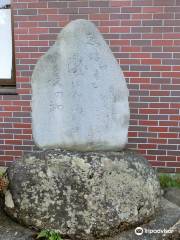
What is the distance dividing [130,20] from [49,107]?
1.83 m

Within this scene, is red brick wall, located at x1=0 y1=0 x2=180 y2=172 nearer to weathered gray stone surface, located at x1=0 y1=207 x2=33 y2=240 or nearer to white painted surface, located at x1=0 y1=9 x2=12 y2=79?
white painted surface, located at x1=0 y1=9 x2=12 y2=79

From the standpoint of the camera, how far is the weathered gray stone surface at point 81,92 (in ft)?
10.7

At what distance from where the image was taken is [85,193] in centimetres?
304

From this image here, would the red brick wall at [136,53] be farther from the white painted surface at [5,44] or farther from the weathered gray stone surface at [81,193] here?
the weathered gray stone surface at [81,193]

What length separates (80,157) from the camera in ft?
10.3

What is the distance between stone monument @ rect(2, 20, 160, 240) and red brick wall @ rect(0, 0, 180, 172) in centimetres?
137

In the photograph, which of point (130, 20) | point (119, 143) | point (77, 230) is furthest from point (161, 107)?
point (77, 230)

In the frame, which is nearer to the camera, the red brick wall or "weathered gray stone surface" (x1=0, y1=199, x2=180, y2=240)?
"weathered gray stone surface" (x1=0, y1=199, x2=180, y2=240)

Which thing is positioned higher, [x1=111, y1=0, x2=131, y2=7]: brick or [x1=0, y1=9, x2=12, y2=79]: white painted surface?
[x1=111, y1=0, x2=131, y2=7]: brick

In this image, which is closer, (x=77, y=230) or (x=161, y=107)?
(x=77, y=230)

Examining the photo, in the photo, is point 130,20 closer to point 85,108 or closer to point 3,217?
point 85,108

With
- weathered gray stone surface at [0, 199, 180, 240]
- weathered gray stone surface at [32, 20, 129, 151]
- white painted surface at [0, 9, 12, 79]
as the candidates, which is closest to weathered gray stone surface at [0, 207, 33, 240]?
weathered gray stone surface at [0, 199, 180, 240]

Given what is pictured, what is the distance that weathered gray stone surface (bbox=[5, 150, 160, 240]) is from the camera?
3045 mm

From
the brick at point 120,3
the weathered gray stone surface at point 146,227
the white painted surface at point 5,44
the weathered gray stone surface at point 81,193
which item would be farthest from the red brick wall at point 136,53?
the weathered gray stone surface at point 81,193
